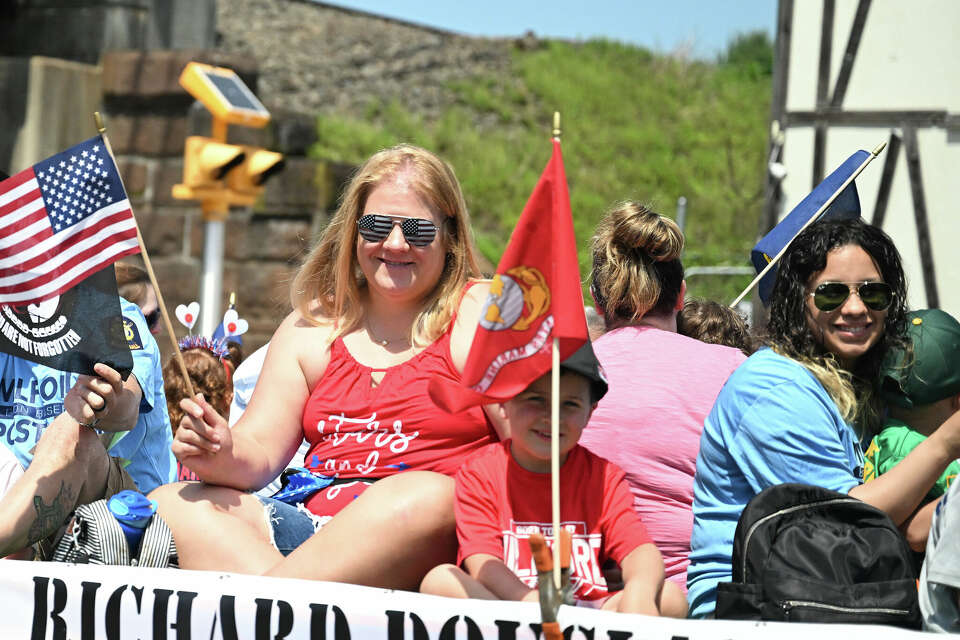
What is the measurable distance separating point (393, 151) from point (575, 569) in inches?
58.4

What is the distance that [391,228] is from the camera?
361 cm

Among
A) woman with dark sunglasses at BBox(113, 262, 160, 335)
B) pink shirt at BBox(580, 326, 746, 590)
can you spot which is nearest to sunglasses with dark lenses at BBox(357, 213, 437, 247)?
pink shirt at BBox(580, 326, 746, 590)

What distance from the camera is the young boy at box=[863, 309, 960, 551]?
126 inches

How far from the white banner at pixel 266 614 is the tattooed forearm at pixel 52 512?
1.16 ft

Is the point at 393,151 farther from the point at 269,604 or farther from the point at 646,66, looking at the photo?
the point at 646,66

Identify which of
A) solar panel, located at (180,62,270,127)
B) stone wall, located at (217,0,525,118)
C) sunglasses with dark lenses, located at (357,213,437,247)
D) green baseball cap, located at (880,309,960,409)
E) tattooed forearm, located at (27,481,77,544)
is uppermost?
stone wall, located at (217,0,525,118)

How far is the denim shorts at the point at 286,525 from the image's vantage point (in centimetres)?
329

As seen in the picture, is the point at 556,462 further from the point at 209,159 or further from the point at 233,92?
the point at 233,92

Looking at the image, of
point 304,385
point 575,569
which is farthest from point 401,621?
point 304,385

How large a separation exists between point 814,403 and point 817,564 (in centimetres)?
51

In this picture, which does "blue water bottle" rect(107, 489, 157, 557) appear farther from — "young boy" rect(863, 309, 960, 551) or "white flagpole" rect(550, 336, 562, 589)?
"young boy" rect(863, 309, 960, 551)

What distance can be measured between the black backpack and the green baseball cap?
2.11 feet

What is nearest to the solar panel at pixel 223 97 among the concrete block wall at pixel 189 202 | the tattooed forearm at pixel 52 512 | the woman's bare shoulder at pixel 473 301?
the concrete block wall at pixel 189 202

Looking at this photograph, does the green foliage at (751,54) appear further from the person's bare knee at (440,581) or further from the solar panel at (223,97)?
the person's bare knee at (440,581)
